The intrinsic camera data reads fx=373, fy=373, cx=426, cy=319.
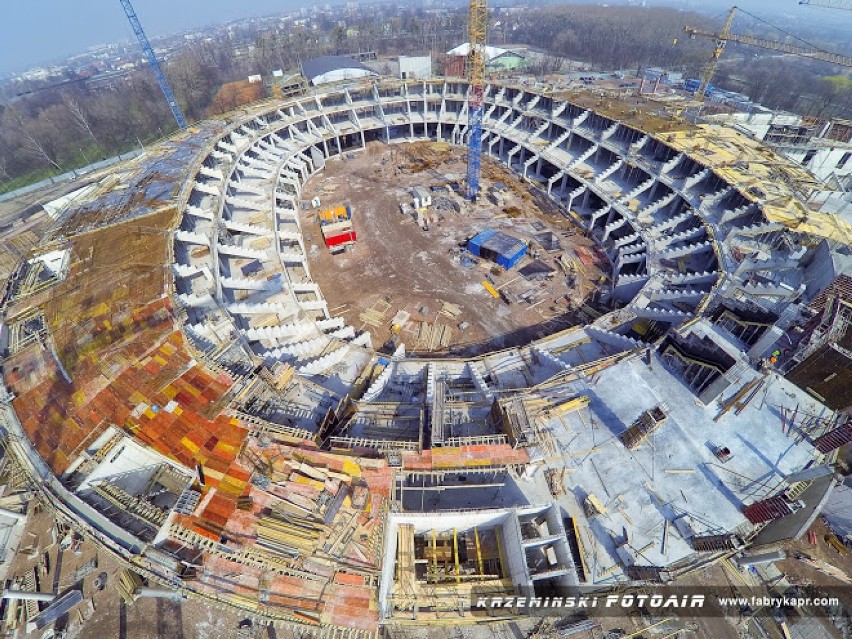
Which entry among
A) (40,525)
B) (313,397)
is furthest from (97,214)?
(313,397)

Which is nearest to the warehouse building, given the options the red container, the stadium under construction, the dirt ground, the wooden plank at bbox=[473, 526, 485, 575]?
the dirt ground

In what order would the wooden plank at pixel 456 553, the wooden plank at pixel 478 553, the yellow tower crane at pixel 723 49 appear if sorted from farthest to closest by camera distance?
the yellow tower crane at pixel 723 49, the wooden plank at pixel 478 553, the wooden plank at pixel 456 553

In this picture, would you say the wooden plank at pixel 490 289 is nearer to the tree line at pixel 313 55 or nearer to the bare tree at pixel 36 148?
the tree line at pixel 313 55

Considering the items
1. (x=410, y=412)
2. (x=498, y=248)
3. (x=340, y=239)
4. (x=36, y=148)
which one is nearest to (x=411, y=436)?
(x=410, y=412)

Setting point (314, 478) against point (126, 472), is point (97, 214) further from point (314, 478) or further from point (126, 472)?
point (314, 478)

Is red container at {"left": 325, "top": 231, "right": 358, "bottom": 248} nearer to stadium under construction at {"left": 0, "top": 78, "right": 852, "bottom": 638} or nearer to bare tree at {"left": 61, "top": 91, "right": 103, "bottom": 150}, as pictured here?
stadium under construction at {"left": 0, "top": 78, "right": 852, "bottom": 638}

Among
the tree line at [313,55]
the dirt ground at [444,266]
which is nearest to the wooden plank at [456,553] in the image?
the dirt ground at [444,266]
